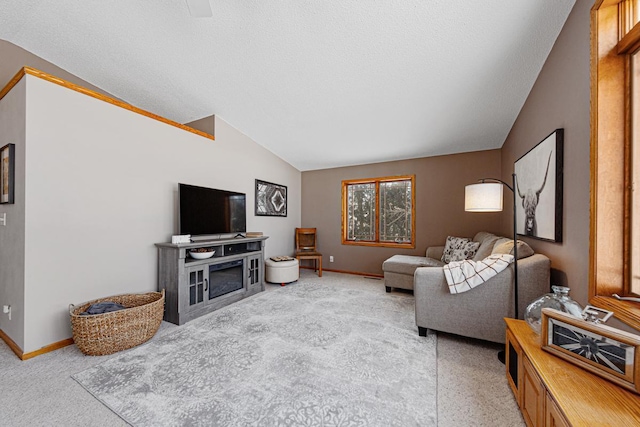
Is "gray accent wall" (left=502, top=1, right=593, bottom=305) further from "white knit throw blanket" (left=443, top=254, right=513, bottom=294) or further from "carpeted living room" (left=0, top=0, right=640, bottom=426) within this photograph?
"white knit throw blanket" (left=443, top=254, right=513, bottom=294)

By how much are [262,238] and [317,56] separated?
2.55 meters

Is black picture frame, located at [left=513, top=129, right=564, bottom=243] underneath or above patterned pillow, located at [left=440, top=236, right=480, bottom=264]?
above

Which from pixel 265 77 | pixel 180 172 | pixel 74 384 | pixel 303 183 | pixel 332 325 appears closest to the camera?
pixel 74 384

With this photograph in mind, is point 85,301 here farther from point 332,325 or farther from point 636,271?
point 636,271

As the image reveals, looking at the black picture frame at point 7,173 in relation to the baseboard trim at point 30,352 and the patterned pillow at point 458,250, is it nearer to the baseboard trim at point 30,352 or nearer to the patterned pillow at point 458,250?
the baseboard trim at point 30,352

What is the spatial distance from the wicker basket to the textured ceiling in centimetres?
253

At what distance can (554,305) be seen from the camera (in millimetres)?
1433

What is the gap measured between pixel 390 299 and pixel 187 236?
9.00ft

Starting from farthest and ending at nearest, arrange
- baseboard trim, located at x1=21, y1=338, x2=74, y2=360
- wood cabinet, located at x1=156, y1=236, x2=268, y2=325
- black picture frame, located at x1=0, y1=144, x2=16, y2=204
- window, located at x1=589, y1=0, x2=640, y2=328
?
1. wood cabinet, located at x1=156, y1=236, x2=268, y2=325
2. black picture frame, located at x1=0, y1=144, x2=16, y2=204
3. baseboard trim, located at x1=21, y1=338, x2=74, y2=360
4. window, located at x1=589, y1=0, x2=640, y2=328

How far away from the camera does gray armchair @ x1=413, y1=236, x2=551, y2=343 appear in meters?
1.97

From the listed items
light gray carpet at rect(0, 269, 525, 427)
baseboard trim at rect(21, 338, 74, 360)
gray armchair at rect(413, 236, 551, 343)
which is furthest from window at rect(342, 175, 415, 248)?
baseboard trim at rect(21, 338, 74, 360)

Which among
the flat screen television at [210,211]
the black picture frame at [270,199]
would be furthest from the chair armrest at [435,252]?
the flat screen television at [210,211]

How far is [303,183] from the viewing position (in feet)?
18.5

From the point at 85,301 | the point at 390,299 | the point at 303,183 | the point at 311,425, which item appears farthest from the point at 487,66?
the point at 85,301
